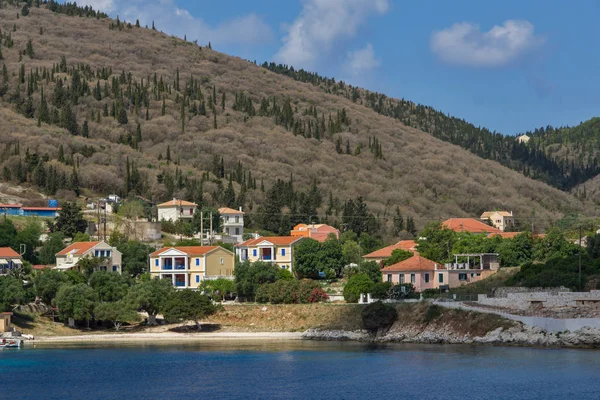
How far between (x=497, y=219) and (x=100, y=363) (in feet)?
320

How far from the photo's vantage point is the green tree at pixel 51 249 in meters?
96.3

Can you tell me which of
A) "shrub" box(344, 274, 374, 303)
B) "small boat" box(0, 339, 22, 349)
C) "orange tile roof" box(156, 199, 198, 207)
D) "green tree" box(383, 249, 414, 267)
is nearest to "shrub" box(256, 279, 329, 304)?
"shrub" box(344, 274, 374, 303)

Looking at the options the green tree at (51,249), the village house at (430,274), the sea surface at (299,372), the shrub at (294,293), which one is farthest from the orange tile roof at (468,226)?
the sea surface at (299,372)

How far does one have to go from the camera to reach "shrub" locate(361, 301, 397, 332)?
241 ft

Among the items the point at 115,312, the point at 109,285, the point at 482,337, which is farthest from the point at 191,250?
the point at 482,337

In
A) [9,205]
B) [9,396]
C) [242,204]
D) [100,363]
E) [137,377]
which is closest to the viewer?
[9,396]

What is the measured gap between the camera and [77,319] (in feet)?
254

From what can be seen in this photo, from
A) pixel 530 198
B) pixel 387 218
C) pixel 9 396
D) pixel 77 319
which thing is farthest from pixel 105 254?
pixel 530 198

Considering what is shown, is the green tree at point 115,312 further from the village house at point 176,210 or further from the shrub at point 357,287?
the village house at point 176,210

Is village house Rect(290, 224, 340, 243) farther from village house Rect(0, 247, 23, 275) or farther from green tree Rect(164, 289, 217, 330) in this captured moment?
green tree Rect(164, 289, 217, 330)

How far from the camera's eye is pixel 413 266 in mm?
85688

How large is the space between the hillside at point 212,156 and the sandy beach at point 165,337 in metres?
45.4

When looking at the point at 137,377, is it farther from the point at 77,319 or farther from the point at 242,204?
the point at 242,204

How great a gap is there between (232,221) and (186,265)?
2810 cm
